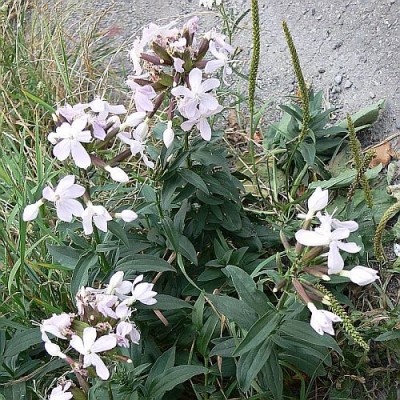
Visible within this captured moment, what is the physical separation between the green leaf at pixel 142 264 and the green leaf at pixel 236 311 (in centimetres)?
16

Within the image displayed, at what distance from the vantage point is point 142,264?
1616 mm

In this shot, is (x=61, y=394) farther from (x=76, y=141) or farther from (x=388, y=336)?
(x=388, y=336)

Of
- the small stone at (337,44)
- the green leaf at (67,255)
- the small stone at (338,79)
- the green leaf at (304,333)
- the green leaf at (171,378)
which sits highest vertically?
the small stone at (337,44)

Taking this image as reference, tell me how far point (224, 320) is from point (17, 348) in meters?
0.51

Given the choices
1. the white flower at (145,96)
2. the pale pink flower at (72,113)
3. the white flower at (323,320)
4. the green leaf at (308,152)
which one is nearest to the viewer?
the white flower at (323,320)

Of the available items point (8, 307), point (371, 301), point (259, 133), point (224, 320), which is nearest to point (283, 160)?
point (259, 133)

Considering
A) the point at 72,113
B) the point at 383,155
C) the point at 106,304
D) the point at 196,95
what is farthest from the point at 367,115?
the point at 106,304

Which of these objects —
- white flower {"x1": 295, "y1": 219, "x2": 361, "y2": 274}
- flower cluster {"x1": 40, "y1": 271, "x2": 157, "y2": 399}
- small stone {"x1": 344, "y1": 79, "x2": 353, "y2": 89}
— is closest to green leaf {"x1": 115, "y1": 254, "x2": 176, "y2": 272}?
flower cluster {"x1": 40, "y1": 271, "x2": 157, "y2": 399}

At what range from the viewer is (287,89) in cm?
248

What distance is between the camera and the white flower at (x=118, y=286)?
1.35 meters

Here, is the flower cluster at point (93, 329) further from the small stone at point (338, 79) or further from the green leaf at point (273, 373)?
the small stone at point (338, 79)

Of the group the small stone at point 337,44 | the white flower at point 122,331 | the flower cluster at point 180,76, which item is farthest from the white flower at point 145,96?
the small stone at point 337,44

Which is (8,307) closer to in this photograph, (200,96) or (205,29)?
(200,96)

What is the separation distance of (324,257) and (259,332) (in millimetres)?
239
